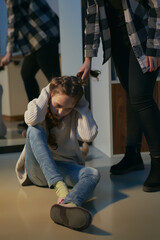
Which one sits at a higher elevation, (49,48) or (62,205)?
(49,48)

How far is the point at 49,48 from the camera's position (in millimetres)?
2604

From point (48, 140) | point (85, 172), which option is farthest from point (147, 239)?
point (48, 140)

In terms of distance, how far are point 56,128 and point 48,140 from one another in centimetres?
6

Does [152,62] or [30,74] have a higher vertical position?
[152,62]

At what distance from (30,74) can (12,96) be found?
42 centimetres

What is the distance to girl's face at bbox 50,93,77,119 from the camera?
60.2 inches

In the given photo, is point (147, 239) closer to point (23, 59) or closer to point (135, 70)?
point (135, 70)

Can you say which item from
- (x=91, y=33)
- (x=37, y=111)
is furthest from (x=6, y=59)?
(x=37, y=111)

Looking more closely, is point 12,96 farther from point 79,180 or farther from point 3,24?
point 79,180

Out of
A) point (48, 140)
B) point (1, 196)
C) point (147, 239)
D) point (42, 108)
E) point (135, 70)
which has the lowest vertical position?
point (1, 196)

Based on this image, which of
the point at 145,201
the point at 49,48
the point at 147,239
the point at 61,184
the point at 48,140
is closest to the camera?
the point at 147,239

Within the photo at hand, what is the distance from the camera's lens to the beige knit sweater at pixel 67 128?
1.57m

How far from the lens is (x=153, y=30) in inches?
59.8

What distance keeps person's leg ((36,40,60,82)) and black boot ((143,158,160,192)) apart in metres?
1.19
